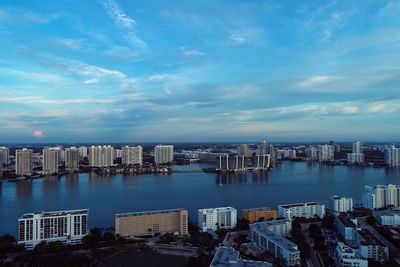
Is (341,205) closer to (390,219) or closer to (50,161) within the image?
(390,219)

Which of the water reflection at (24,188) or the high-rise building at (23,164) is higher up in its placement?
the high-rise building at (23,164)

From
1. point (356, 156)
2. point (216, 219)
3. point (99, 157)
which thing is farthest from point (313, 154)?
point (216, 219)

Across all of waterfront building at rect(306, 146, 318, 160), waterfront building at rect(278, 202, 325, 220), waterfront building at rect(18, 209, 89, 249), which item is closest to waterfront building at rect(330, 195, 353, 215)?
waterfront building at rect(278, 202, 325, 220)

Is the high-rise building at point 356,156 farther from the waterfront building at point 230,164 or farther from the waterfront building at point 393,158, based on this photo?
the waterfront building at point 230,164

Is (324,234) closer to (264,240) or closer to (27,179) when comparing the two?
(264,240)

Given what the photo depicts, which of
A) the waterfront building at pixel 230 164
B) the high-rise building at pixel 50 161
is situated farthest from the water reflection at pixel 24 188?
the waterfront building at pixel 230 164

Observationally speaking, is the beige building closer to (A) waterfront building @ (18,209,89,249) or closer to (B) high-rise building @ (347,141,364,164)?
(A) waterfront building @ (18,209,89,249)
